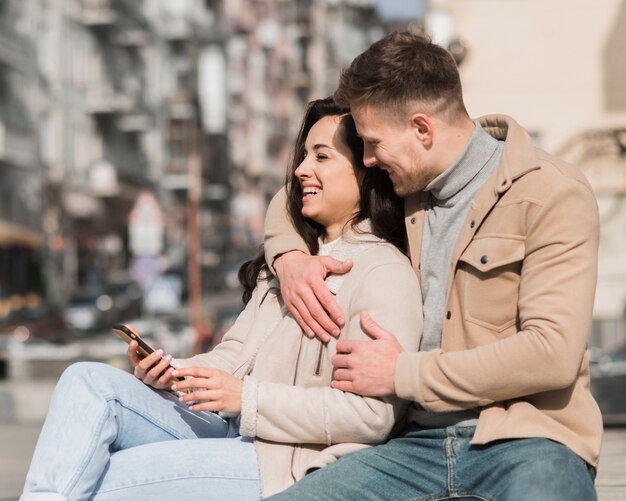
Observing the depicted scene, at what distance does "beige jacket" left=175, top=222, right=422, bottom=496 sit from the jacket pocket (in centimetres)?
20

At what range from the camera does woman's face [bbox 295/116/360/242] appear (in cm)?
379

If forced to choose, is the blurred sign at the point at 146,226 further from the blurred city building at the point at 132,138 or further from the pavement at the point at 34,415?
the pavement at the point at 34,415

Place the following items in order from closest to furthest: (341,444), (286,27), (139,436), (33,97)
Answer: (341,444) → (139,436) → (33,97) → (286,27)

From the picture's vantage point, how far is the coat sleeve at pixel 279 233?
3.86 m

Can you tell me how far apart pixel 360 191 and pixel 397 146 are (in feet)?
1.28

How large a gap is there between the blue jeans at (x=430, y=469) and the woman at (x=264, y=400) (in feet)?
0.29

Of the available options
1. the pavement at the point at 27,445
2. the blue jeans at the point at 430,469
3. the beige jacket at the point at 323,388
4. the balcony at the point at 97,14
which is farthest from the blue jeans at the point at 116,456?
the balcony at the point at 97,14

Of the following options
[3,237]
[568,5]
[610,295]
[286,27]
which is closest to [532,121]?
[568,5]

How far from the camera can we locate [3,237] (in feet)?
114

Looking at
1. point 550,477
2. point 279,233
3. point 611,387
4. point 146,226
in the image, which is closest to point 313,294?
point 279,233

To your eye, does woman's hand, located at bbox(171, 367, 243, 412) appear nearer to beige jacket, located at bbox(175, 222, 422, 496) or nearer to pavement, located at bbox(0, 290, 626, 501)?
beige jacket, located at bbox(175, 222, 422, 496)

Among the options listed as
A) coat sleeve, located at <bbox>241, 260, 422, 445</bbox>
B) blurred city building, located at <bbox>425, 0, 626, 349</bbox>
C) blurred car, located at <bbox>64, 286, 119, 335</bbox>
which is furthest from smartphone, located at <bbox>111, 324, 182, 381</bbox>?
blurred car, located at <bbox>64, 286, 119, 335</bbox>

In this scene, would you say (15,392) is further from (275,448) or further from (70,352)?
(275,448)

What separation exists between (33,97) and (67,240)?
4880 mm
